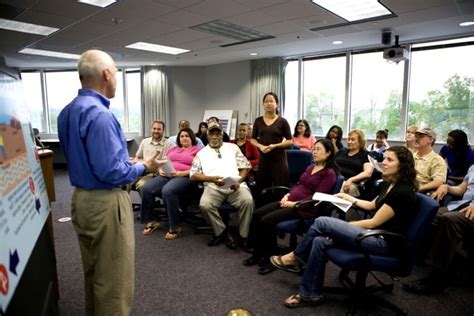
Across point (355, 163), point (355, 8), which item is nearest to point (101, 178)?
point (355, 163)

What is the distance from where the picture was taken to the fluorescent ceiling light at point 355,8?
379 centimetres

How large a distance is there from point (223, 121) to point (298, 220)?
19.8 ft

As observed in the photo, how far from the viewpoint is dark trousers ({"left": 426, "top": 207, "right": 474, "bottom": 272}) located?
231 cm

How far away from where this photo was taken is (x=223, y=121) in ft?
27.3

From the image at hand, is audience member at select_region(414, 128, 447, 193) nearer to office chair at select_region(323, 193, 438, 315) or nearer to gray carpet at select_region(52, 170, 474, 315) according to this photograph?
gray carpet at select_region(52, 170, 474, 315)

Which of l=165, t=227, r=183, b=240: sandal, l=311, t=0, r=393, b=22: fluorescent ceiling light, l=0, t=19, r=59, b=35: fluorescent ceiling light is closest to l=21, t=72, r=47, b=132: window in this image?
l=0, t=19, r=59, b=35: fluorescent ceiling light

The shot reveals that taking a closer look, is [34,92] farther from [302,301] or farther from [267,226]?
[302,301]

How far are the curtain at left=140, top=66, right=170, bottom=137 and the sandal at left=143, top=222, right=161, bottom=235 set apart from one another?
516 centimetres

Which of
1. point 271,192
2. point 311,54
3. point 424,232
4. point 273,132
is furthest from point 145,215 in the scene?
point 311,54

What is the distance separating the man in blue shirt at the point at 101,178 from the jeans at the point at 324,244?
116 cm

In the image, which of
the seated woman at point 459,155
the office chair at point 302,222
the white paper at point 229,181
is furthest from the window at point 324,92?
the office chair at point 302,222

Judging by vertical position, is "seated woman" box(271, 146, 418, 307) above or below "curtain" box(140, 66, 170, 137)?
below

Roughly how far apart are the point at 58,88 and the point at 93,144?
8796mm

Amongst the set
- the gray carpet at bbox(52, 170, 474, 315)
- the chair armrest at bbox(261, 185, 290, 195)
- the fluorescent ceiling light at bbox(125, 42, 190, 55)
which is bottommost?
the gray carpet at bbox(52, 170, 474, 315)
